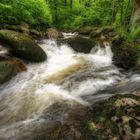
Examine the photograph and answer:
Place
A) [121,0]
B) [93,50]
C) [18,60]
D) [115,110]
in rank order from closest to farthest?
[115,110], [18,60], [93,50], [121,0]

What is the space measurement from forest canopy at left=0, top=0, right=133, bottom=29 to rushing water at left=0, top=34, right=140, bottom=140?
351cm

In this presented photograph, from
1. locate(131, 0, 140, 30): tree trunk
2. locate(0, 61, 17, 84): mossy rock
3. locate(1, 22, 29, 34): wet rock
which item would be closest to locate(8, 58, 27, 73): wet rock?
locate(0, 61, 17, 84): mossy rock

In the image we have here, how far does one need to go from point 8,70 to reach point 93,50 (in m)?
5.50

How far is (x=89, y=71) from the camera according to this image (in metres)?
8.11

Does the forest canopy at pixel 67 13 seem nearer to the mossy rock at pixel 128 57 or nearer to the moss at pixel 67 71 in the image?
the moss at pixel 67 71

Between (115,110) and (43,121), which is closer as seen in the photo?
(115,110)

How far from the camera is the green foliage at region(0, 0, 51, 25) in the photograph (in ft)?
34.7

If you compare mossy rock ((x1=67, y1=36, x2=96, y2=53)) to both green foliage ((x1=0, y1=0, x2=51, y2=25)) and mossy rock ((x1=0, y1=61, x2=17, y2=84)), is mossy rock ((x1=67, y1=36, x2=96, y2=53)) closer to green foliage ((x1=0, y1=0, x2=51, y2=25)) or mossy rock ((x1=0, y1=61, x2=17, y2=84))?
green foliage ((x1=0, y1=0, x2=51, y2=25))

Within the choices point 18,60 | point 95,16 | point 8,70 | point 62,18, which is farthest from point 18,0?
point 62,18

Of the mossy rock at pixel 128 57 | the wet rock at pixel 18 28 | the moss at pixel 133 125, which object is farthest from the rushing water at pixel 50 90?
the wet rock at pixel 18 28

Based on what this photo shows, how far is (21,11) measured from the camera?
38.9 feet

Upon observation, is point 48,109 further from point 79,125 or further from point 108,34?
point 108,34

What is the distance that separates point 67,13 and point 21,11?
13863 mm

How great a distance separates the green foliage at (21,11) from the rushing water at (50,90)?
10.4 ft
